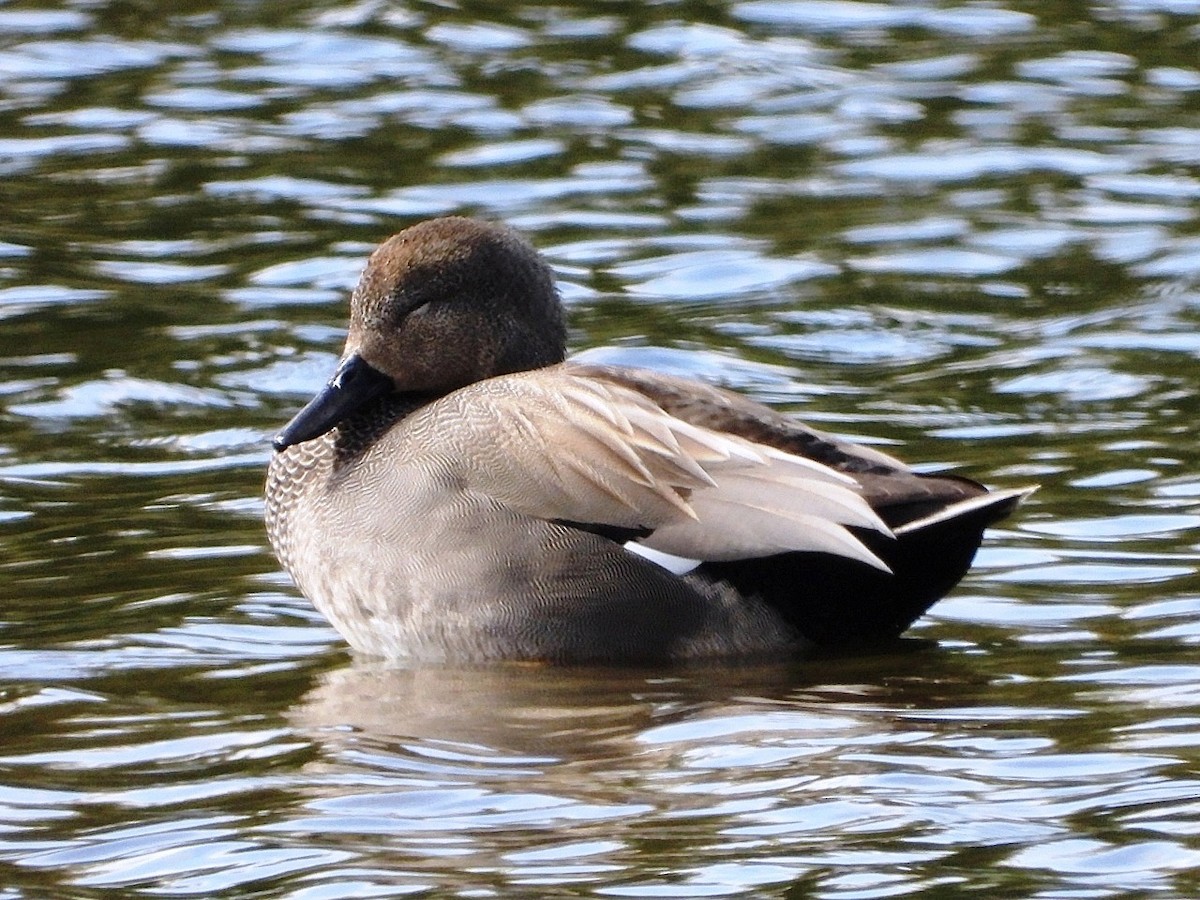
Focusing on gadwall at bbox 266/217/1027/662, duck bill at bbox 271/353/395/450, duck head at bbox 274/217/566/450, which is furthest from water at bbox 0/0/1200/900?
duck head at bbox 274/217/566/450

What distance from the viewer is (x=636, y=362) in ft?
29.1

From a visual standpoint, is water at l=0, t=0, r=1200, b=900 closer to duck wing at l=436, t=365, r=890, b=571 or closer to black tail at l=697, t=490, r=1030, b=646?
black tail at l=697, t=490, r=1030, b=646

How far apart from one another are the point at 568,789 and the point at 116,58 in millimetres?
8274

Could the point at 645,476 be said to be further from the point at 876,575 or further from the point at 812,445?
the point at 876,575

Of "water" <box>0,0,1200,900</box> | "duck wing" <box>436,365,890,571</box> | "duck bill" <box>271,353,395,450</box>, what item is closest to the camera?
"water" <box>0,0,1200,900</box>

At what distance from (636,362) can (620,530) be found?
3.13 m

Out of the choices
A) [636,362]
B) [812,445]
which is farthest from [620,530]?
[636,362]

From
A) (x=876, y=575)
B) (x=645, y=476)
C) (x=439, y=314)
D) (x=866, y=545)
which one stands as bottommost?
(x=876, y=575)

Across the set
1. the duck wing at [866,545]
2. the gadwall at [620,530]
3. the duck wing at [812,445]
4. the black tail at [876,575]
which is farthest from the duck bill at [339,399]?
the black tail at [876,575]

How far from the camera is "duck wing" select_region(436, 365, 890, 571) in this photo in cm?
562

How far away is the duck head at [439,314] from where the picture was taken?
21.4 feet

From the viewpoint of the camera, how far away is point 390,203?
10.6m

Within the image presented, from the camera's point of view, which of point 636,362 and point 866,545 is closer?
point 866,545

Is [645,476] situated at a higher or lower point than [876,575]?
higher
